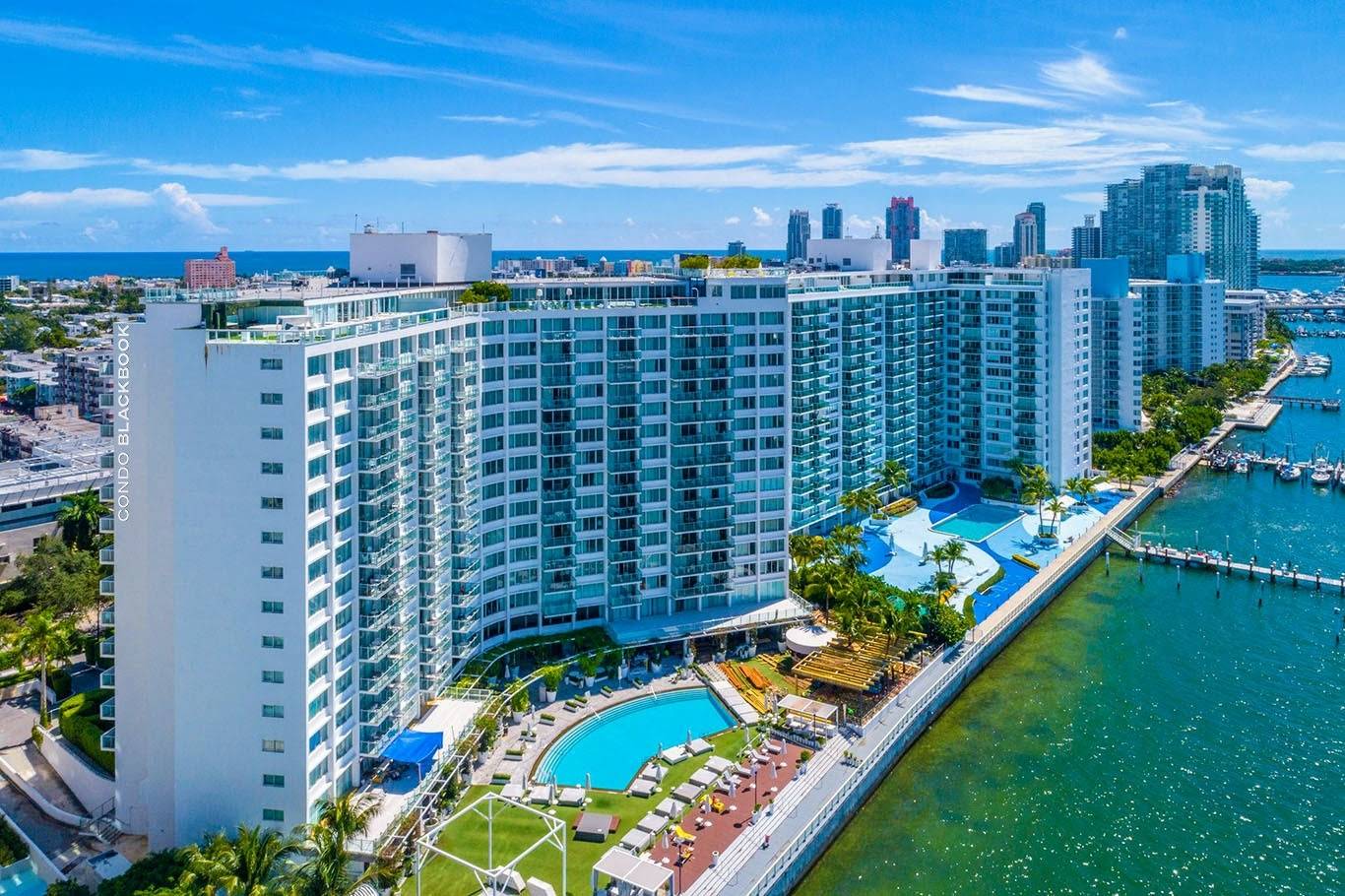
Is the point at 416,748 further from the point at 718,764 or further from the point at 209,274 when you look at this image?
the point at 209,274

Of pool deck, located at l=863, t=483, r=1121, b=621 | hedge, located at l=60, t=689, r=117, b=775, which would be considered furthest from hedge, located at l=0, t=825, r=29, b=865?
pool deck, located at l=863, t=483, r=1121, b=621

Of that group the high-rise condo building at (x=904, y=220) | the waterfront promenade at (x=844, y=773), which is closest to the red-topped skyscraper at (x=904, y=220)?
the high-rise condo building at (x=904, y=220)

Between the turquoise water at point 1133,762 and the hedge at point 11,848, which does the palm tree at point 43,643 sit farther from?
the turquoise water at point 1133,762

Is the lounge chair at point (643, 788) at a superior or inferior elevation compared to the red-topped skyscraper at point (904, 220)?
inferior

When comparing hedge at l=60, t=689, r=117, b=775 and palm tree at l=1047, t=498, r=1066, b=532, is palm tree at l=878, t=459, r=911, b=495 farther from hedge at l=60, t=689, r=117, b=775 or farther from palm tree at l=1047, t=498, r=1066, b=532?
hedge at l=60, t=689, r=117, b=775

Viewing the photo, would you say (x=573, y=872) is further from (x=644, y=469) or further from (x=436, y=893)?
(x=644, y=469)

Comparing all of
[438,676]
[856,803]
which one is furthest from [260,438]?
[856,803]

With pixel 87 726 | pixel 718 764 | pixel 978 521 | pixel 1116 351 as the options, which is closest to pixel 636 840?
pixel 718 764

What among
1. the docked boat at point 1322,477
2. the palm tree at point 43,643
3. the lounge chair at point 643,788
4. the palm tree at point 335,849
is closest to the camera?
the palm tree at point 335,849
